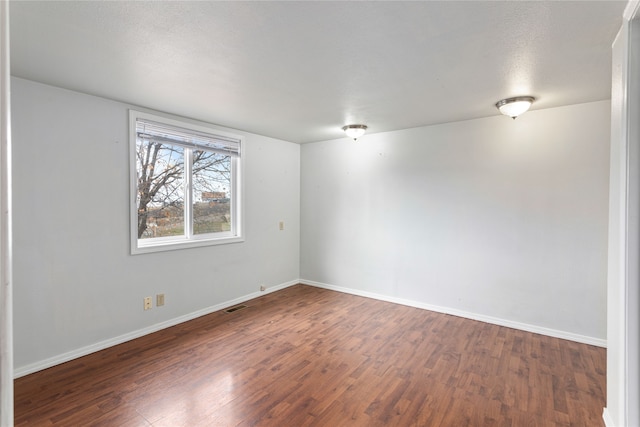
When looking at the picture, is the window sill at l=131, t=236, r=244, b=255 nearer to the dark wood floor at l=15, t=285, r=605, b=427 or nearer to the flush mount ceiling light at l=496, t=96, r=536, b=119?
the dark wood floor at l=15, t=285, r=605, b=427

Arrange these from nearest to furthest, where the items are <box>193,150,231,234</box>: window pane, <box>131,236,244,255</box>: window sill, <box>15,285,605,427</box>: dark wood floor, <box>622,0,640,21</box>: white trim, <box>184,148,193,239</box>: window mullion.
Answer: <box>622,0,640,21</box>: white trim, <box>15,285,605,427</box>: dark wood floor, <box>131,236,244,255</box>: window sill, <box>184,148,193,239</box>: window mullion, <box>193,150,231,234</box>: window pane

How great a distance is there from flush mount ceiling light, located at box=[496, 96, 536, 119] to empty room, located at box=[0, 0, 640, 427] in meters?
0.02

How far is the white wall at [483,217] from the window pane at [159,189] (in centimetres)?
214

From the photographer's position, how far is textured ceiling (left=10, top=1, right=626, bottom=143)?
1579mm

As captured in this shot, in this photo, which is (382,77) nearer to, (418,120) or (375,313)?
(418,120)

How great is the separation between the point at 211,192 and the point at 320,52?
245 centimetres

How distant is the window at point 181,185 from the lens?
3.16 m

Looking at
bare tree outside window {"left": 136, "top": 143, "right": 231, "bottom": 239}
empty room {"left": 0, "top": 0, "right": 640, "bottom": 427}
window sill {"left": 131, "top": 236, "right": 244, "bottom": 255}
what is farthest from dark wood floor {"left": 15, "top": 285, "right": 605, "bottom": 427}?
bare tree outside window {"left": 136, "top": 143, "right": 231, "bottom": 239}

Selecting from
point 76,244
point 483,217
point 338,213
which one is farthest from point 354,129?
point 76,244

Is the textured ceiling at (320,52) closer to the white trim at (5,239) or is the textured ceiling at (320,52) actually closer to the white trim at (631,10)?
the white trim at (631,10)

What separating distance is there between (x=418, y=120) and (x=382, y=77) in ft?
4.58

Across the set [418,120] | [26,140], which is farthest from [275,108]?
[26,140]

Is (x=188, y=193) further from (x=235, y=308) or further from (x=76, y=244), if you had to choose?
(x=235, y=308)

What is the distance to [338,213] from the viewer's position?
4.70 metres
